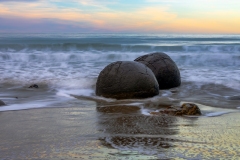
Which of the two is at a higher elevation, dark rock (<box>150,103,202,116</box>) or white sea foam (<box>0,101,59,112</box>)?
dark rock (<box>150,103,202,116</box>)

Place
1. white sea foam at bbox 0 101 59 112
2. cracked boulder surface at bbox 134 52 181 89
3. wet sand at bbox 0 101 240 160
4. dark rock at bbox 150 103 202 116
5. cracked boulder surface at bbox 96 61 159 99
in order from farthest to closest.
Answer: cracked boulder surface at bbox 134 52 181 89 < cracked boulder surface at bbox 96 61 159 99 < white sea foam at bbox 0 101 59 112 < dark rock at bbox 150 103 202 116 < wet sand at bbox 0 101 240 160

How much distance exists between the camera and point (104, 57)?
54.3 ft

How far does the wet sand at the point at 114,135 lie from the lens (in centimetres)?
290

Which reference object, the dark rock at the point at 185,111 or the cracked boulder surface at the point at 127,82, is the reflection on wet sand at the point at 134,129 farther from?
the cracked boulder surface at the point at 127,82

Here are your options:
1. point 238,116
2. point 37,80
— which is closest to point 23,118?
point 238,116

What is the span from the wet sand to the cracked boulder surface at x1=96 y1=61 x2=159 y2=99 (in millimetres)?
840

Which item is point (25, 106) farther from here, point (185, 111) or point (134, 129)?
point (185, 111)

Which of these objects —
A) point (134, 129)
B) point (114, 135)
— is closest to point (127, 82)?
point (134, 129)

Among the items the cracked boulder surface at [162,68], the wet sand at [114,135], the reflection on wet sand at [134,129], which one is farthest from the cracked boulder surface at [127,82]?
the cracked boulder surface at [162,68]

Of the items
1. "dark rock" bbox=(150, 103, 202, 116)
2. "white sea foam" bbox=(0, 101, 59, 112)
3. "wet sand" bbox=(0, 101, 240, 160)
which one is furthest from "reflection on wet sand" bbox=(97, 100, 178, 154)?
"white sea foam" bbox=(0, 101, 59, 112)

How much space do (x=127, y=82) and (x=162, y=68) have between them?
149cm

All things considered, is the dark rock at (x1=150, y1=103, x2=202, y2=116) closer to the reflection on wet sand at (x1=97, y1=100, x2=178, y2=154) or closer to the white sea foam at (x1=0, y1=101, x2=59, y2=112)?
the reflection on wet sand at (x1=97, y1=100, x2=178, y2=154)

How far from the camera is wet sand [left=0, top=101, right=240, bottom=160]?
290 cm

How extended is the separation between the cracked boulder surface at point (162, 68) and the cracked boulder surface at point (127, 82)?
1.01 m
